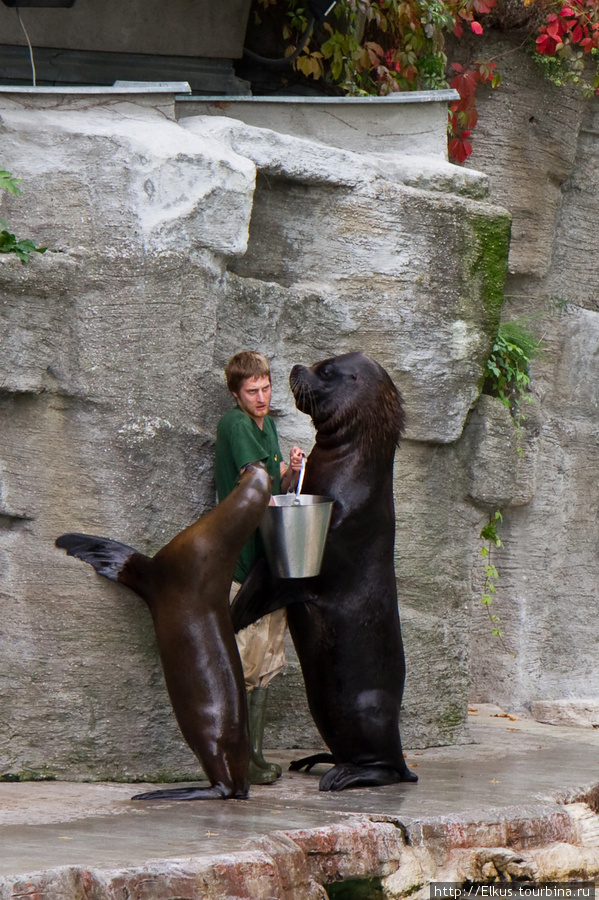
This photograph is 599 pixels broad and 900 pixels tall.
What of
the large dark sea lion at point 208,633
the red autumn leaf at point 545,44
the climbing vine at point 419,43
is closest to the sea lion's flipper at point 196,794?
the large dark sea lion at point 208,633

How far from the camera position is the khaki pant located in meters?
5.20

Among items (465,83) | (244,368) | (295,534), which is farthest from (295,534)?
(465,83)

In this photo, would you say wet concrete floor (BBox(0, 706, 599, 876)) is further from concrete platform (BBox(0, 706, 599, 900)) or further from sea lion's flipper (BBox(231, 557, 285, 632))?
sea lion's flipper (BBox(231, 557, 285, 632))

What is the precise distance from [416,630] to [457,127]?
3.15 m

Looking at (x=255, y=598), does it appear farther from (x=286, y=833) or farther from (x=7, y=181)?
(x=7, y=181)

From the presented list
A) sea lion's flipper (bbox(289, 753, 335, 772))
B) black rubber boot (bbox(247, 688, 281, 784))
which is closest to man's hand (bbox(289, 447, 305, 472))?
black rubber boot (bbox(247, 688, 281, 784))

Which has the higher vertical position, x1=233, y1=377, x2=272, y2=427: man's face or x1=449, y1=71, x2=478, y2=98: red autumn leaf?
x1=449, y1=71, x2=478, y2=98: red autumn leaf

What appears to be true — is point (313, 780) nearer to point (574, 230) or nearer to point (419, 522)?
point (419, 522)

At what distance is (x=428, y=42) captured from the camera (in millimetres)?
6969

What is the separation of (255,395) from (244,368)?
124mm

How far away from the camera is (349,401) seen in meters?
5.30

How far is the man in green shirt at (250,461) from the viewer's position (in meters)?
5.16

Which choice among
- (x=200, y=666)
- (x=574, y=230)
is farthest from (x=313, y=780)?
(x=574, y=230)

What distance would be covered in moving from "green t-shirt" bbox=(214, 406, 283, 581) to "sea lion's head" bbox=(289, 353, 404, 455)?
0.77ft
